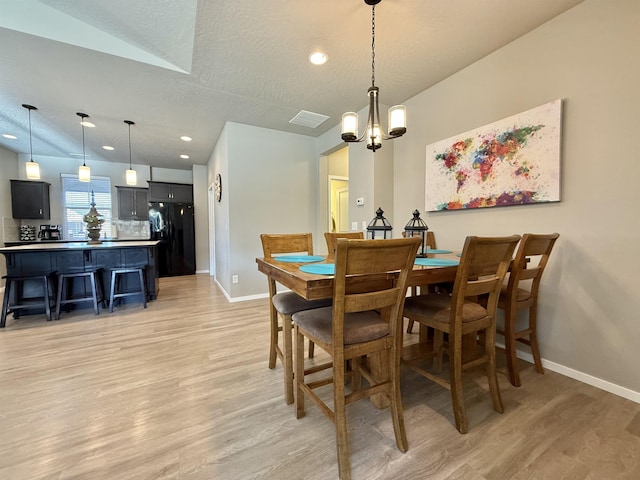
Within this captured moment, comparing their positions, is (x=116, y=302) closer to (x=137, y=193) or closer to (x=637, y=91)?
(x=137, y=193)

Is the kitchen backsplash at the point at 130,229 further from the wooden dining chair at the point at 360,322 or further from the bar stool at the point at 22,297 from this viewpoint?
the wooden dining chair at the point at 360,322

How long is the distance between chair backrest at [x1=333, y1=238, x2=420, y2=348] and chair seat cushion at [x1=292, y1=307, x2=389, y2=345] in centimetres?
7

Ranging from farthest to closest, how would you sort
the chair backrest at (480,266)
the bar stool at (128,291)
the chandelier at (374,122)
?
the bar stool at (128,291) < the chandelier at (374,122) < the chair backrest at (480,266)

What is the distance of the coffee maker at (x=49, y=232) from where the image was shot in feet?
17.4

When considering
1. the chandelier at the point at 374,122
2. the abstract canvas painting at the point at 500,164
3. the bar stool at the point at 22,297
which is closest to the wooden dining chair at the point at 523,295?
the abstract canvas painting at the point at 500,164

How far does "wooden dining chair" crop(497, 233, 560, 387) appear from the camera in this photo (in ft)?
5.36

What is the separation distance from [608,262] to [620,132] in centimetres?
83

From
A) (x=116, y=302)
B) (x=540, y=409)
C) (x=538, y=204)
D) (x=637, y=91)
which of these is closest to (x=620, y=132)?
(x=637, y=91)

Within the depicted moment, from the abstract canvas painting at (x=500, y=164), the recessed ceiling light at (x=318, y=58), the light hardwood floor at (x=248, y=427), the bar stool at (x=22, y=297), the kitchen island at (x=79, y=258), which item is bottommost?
the light hardwood floor at (x=248, y=427)

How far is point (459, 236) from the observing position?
8.50ft

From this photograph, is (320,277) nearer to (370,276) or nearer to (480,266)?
(370,276)

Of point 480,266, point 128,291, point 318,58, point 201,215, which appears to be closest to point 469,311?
point 480,266

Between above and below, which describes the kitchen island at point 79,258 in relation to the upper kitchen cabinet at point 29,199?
below

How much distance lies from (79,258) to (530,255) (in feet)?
16.1
